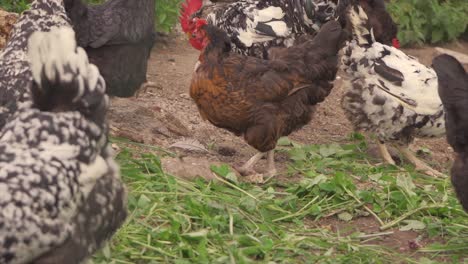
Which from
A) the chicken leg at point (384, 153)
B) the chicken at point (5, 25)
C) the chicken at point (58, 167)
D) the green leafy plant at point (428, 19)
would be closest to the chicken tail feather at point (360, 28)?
the chicken leg at point (384, 153)

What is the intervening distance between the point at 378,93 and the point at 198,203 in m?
1.87

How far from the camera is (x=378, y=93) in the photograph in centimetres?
599

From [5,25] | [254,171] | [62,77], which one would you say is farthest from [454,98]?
[5,25]

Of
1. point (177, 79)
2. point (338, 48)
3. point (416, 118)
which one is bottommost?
point (177, 79)

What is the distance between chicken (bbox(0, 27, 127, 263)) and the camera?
3178mm

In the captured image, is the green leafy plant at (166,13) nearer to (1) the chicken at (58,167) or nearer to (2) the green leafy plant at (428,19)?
(2) the green leafy plant at (428,19)

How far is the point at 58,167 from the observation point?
10.9ft

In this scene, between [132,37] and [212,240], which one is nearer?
[212,240]

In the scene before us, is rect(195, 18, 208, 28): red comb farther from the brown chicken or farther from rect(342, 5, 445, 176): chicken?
rect(342, 5, 445, 176): chicken

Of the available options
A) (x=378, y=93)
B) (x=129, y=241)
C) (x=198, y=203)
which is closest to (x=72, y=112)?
(x=129, y=241)

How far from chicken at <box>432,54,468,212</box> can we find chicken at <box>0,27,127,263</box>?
197 cm

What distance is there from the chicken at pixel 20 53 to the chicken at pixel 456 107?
7.32 feet

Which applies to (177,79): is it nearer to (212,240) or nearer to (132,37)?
(132,37)

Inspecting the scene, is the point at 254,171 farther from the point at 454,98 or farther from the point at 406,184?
the point at 454,98
